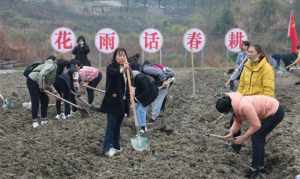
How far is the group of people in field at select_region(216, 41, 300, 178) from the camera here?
5.76 meters

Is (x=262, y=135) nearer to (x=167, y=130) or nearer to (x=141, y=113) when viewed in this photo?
(x=141, y=113)

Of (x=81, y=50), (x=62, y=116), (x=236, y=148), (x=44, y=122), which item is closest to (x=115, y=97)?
(x=236, y=148)

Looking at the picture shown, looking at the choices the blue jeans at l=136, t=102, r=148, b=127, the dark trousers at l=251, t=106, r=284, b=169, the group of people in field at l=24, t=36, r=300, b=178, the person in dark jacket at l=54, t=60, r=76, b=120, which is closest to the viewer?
the group of people in field at l=24, t=36, r=300, b=178

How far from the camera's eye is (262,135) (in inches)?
244

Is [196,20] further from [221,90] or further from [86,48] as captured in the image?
[86,48]

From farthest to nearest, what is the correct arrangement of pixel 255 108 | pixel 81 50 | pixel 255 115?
1. pixel 81 50
2. pixel 255 108
3. pixel 255 115

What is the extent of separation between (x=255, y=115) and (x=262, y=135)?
59cm

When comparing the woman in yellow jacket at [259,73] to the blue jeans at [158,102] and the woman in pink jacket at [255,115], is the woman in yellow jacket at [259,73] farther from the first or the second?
the blue jeans at [158,102]

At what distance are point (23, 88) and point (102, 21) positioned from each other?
28620mm

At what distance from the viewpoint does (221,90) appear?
1401 cm

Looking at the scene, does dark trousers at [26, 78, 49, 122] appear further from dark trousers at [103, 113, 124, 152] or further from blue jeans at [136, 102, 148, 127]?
dark trousers at [103, 113, 124, 152]

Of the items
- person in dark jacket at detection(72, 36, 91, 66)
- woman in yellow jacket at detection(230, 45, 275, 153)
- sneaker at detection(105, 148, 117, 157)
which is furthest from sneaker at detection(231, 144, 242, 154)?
person in dark jacket at detection(72, 36, 91, 66)

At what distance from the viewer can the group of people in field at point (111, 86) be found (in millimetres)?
6992

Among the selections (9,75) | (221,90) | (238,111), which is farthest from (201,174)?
(9,75)
